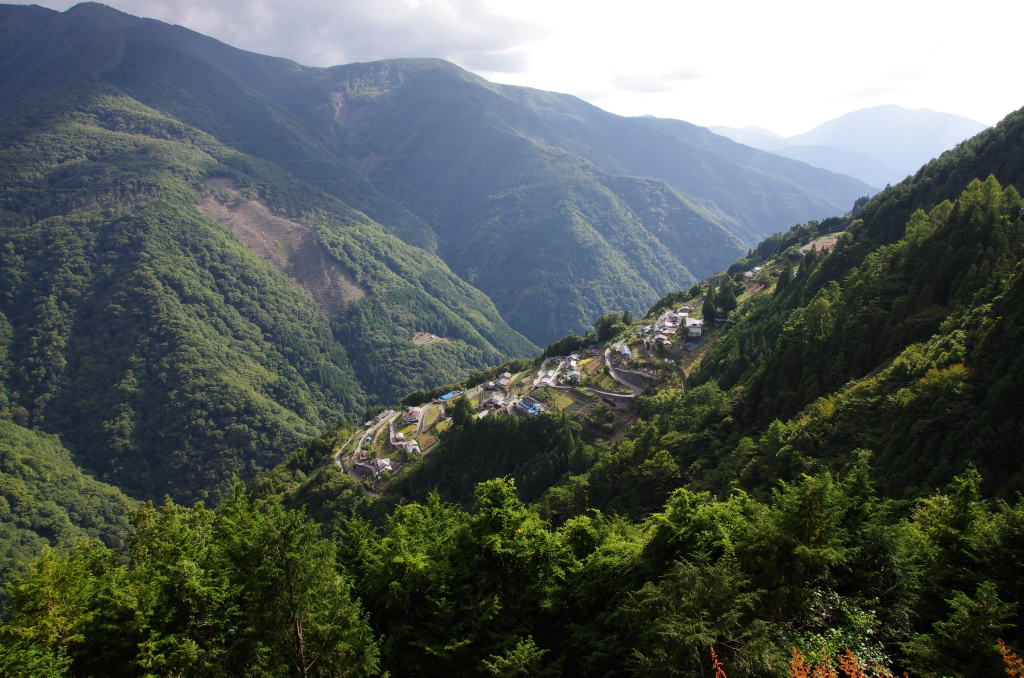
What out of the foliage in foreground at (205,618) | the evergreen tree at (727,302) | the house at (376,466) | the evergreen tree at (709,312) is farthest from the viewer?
the evergreen tree at (727,302)

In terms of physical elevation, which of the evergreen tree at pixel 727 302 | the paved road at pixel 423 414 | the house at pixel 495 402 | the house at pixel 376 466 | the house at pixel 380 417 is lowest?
the house at pixel 380 417

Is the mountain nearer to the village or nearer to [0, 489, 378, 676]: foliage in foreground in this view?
[0, 489, 378, 676]: foliage in foreground

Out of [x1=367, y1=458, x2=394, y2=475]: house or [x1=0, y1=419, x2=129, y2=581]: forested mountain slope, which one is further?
[x1=0, y1=419, x2=129, y2=581]: forested mountain slope

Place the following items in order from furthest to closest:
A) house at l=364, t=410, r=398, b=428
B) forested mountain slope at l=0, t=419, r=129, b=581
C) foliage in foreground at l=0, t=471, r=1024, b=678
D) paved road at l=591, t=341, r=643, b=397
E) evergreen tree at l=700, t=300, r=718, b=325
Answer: forested mountain slope at l=0, t=419, r=129, b=581
house at l=364, t=410, r=398, b=428
evergreen tree at l=700, t=300, r=718, b=325
paved road at l=591, t=341, r=643, b=397
foliage in foreground at l=0, t=471, r=1024, b=678

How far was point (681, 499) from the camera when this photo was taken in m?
19.0

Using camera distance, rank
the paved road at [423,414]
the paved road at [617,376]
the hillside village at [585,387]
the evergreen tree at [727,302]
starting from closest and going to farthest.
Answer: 1. the hillside village at [585,387]
2. the paved road at [617,376]
3. the evergreen tree at [727,302]
4. the paved road at [423,414]

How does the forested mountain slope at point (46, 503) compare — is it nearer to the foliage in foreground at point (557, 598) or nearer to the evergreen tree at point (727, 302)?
the foliage in foreground at point (557, 598)

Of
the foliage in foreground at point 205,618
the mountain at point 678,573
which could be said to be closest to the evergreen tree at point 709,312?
the mountain at point 678,573

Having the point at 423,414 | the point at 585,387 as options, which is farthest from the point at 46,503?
the point at 585,387

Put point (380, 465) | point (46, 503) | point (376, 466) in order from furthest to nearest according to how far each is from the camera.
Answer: point (46, 503), point (376, 466), point (380, 465)

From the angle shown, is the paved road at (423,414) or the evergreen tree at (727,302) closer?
the evergreen tree at (727,302)

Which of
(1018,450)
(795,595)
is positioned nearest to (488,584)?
(795,595)

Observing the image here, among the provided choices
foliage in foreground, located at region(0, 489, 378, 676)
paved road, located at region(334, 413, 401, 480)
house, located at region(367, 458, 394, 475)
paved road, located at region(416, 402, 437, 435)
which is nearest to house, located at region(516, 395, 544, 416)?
paved road, located at region(416, 402, 437, 435)

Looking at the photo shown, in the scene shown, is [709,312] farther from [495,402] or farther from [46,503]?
[46,503]
